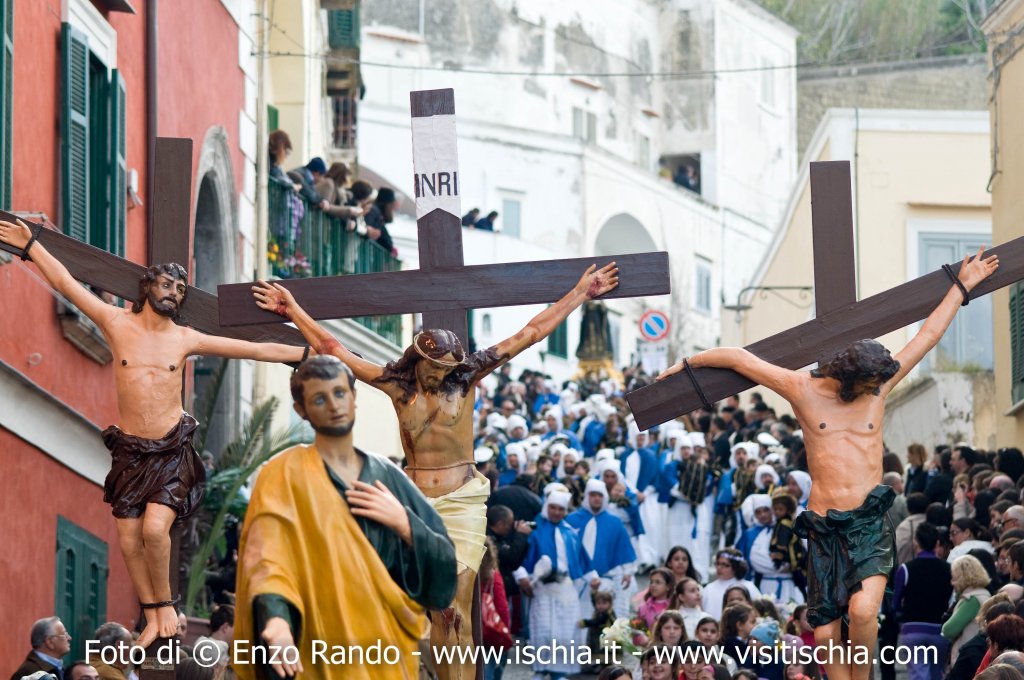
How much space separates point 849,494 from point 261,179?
43.7ft

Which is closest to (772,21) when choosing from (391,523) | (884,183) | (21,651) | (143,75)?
(884,183)

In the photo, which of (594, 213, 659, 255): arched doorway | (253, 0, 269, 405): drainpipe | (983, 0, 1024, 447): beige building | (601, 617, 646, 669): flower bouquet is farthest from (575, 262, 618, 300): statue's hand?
(594, 213, 659, 255): arched doorway

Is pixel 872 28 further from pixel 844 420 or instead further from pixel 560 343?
pixel 844 420

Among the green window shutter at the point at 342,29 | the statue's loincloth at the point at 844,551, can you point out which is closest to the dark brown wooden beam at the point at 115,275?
the statue's loincloth at the point at 844,551

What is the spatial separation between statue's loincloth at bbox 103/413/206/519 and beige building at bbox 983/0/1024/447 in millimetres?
12015

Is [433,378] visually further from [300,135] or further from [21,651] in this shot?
[300,135]

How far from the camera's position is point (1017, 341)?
22.3 meters

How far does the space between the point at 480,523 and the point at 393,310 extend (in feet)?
5.13

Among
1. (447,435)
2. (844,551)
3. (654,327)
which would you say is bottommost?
(844,551)

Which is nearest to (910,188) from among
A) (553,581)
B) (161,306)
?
(553,581)

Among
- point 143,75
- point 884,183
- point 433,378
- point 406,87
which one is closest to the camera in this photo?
point 433,378

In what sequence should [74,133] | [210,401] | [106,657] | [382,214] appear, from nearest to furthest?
[106,657]
[74,133]
[210,401]
[382,214]

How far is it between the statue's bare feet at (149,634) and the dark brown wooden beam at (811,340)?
281 centimetres

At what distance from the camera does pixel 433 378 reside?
11.3 meters
